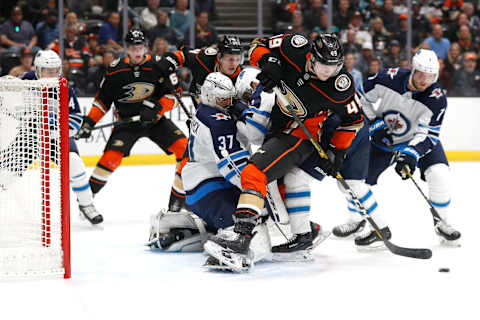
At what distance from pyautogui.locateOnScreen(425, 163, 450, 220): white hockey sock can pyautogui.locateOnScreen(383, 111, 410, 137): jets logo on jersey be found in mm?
266

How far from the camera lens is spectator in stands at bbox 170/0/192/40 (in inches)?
321

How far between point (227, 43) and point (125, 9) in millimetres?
4294

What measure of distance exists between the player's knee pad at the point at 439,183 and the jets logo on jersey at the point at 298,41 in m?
1.15

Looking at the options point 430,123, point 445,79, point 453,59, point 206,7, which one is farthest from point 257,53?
point 453,59

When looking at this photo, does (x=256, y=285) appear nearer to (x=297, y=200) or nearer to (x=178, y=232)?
(x=297, y=200)

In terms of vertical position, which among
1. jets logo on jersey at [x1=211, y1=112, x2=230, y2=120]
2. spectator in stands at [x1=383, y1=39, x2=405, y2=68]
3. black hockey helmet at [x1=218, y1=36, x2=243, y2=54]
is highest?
black hockey helmet at [x1=218, y1=36, x2=243, y2=54]

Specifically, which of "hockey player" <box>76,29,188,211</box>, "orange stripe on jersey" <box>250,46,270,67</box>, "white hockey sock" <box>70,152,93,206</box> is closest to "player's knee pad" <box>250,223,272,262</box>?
"orange stripe on jersey" <box>250,46,270,67</box>

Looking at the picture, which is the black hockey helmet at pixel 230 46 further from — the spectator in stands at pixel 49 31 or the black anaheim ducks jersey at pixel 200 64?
the spectator in stands at pixel 49 31

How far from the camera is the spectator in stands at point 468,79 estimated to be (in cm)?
824

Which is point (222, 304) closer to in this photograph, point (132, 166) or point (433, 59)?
point (433, 59)

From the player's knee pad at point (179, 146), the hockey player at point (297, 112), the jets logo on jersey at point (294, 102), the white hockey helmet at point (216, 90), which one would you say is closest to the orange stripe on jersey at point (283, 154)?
the hockey player at point (297, 112)

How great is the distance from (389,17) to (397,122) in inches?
198

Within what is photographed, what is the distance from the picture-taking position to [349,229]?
4125 mm

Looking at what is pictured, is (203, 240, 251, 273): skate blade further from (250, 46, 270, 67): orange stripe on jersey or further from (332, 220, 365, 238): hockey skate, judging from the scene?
(332, 220, 365, 238): hockey skate
